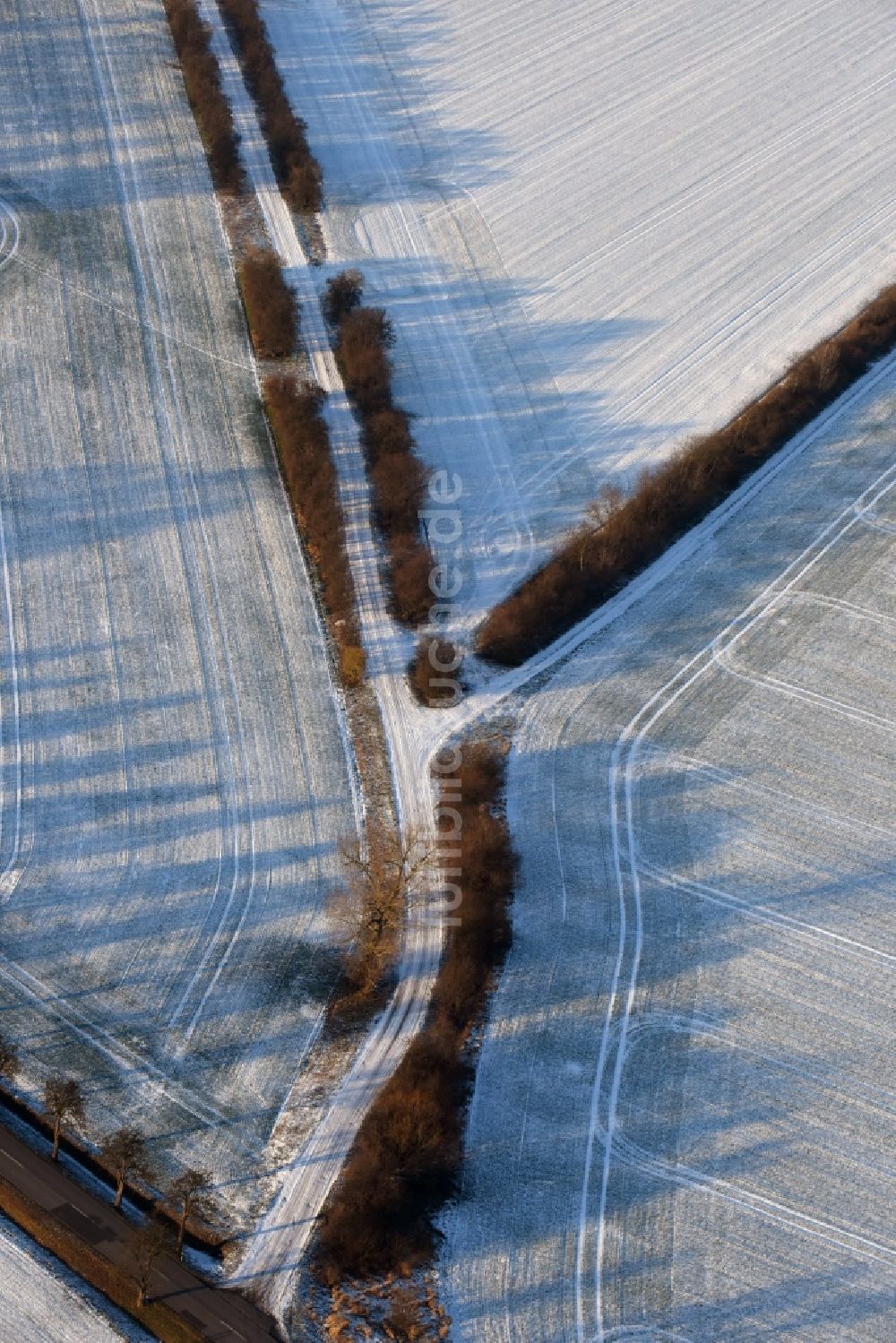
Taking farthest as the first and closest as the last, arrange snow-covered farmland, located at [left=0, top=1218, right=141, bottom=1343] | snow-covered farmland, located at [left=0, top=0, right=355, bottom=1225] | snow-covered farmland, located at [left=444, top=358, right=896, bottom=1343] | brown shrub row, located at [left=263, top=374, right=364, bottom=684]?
brown shrub row, located at [left=263, top=374, right=364, bottom=684]
snow-covered farmland, located at [left=0, top=0, right=355, bottom=1225]
snow-covered farmland, located at [left=444, top=358, right=896, bottom=1343]
snow-covered farmland, located at [left=0, top=1218, right=141, bottom=1343]

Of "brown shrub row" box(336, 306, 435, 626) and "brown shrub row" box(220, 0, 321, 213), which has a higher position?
"brown shrub row" box(220, 0, 321, 213)

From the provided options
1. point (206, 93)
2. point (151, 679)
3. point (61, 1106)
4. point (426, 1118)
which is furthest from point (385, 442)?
point (61, 1106)

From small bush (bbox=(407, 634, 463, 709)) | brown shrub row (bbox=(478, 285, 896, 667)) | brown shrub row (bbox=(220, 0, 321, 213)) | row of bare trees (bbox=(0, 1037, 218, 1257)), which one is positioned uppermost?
brown shrub row (bbox=(220, 0, 321, 213))

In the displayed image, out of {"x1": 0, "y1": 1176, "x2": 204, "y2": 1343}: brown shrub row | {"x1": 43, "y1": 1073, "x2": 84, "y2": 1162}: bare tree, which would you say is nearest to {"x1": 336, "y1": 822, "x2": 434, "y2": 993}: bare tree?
{"x1": 43, "y1": 1073, "x2": 84, "y2": 1162}: bare tree

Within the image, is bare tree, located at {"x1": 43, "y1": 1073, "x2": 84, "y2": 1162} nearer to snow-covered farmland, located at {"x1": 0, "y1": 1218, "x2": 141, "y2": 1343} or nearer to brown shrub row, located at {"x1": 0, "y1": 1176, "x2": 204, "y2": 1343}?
brown shrub row, located at {"x1": 0, "y1": 1176, "x2": 204, "y2": 1343}

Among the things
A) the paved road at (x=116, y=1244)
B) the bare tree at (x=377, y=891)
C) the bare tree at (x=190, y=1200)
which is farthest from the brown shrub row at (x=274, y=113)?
the bare tree at (x=190, y=1200)

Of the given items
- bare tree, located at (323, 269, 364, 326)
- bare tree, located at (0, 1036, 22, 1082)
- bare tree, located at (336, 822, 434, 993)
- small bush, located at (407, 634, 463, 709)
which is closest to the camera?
bare tree, located at (0, 1036, 22, 1082)

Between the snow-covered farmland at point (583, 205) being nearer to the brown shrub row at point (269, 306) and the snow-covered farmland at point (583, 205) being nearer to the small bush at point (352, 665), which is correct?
the brown shrub row at point (269, 306)

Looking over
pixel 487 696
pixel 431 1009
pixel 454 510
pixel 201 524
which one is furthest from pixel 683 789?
pixel 201 524
